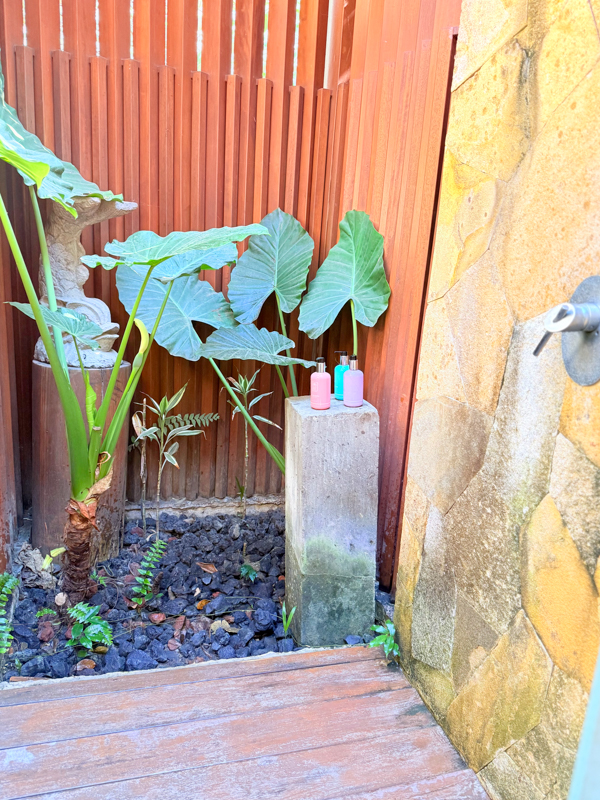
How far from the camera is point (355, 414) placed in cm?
191

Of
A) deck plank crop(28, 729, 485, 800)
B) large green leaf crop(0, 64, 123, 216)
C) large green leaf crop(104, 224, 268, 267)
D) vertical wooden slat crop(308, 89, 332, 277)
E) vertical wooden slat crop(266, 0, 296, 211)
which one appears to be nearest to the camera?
deck plank crop(28, 729, 485, 800)

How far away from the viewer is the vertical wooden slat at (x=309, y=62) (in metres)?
2.58

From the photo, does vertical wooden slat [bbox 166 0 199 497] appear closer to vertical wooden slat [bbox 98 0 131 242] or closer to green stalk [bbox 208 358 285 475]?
vertical wooden slat [bbox 98 0 131 242]

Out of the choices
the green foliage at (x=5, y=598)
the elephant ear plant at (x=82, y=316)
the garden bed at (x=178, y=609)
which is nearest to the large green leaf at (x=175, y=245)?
the elephant ear plant at (x=82, y=316)

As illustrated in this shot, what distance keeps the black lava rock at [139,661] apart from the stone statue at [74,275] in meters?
1.13

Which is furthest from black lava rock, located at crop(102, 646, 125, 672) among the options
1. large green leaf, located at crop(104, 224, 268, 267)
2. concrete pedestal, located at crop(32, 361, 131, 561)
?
large green leaf, located at crop(104, 224, 268, 267)

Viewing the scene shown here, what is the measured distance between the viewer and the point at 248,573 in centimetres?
241

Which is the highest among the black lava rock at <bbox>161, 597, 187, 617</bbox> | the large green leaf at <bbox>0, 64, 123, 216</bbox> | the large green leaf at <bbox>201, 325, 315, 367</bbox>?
the large green leaf at <bbox>0, 64, 123, 216</bbox>

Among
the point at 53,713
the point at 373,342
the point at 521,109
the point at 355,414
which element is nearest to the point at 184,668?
the point at 53,713

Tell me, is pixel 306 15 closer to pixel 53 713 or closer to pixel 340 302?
pixel 340 302

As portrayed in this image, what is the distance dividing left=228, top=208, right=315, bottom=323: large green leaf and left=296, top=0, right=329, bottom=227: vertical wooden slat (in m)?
0.35

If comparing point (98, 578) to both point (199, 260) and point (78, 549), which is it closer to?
point (78, 549)

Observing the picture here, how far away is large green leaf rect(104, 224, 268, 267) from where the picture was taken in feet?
5.64

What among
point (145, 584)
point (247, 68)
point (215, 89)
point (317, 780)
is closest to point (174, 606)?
point (145, 584)
